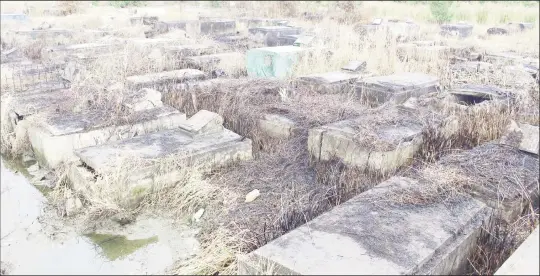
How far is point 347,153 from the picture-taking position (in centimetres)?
412

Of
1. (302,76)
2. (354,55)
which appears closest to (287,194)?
(302,76)

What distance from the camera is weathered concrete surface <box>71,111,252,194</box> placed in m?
3.71

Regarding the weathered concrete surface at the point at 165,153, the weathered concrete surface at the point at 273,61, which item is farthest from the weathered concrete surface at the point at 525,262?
the weathered concrete surface at the point at 273,61

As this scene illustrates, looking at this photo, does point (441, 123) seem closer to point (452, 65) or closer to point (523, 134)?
point (523, 134)

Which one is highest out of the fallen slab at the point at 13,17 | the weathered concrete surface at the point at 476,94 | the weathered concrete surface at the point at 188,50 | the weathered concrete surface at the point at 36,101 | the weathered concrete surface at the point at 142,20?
the fallen slab at the point at 13,17

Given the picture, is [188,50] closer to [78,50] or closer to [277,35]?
[78,50]

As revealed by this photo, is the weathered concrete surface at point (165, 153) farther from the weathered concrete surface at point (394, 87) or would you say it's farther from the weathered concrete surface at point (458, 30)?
the weathered concrete surface at point (458, 30)

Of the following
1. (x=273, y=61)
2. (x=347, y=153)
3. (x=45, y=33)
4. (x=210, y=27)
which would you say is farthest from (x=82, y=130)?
(x=210, y=27)

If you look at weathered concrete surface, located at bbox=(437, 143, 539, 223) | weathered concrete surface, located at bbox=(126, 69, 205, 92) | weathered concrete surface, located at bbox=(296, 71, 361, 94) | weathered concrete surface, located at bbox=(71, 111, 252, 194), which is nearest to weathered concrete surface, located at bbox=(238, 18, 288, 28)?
weathered concrete surface, located at bbox=(126, 69, 205, 92)

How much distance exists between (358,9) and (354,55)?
7951 millimetres

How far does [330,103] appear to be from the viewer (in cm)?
539

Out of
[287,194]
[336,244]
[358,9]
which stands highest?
[358,9]

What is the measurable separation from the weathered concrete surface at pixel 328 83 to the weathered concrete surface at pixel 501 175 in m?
2.53

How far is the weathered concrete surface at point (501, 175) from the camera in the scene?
307cm
